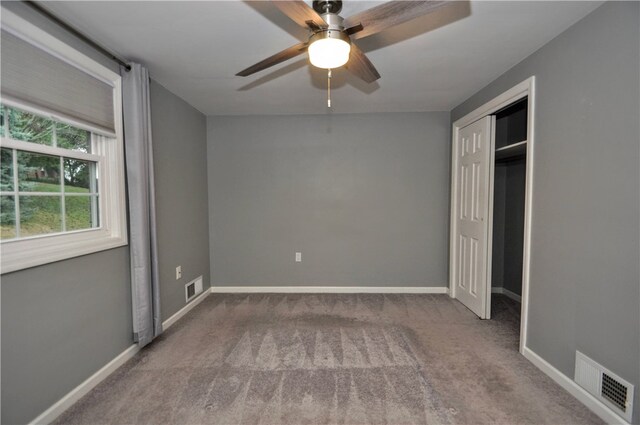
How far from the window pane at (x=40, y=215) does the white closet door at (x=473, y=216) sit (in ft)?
11.5

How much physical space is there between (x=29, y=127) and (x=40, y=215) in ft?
1.67

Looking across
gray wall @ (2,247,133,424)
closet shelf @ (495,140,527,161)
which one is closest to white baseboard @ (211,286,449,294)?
gray wall @ (2,247,133,424)

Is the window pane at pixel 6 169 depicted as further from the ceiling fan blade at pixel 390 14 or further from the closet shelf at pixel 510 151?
the closet shelf at pixel 510 151

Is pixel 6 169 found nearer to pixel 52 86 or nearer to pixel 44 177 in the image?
pixel 44 177

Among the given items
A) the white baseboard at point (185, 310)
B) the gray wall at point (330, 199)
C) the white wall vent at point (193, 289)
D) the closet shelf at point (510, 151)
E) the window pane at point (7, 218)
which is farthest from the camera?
the gray wall at point (330, 199)

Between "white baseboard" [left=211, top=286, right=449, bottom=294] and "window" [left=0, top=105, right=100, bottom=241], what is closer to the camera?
"window" [left=0, top=105, right=100, bottom=241]

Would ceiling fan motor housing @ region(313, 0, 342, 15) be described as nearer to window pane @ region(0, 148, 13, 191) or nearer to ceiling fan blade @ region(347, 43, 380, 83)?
ceiling fan blade @ region(347, 43, 380, 83)

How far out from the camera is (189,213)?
10.3 ft

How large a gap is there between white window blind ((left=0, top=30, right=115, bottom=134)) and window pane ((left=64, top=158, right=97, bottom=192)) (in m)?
0.27

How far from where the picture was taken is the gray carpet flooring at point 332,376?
1607 millimetres

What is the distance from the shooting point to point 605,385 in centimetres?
154

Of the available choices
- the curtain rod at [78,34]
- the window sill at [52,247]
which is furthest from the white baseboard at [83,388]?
the curtain rod at [78,34]

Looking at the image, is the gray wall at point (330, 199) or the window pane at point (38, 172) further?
the gray wall at point (330, 199)

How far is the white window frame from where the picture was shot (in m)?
1.43
